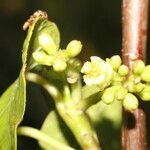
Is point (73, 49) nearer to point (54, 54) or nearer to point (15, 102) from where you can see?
point (54, 54)

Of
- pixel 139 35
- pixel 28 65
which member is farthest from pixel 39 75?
pixel 139 35

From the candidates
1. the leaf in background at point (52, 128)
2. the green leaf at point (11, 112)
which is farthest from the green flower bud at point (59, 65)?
the leaf in background at point (52, 128)

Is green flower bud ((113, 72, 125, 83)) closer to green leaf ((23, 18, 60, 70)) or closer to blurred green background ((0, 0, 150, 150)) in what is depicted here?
green leaf ((23, 18, 60, 70))

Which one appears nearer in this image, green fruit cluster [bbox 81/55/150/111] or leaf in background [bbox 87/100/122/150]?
green fruit cluster [bbox 81/55/150/111]

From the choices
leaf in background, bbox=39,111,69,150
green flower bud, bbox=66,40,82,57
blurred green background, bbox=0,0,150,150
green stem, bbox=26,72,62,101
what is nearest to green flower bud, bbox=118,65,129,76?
green flower bud, bbox=66,40,82,57

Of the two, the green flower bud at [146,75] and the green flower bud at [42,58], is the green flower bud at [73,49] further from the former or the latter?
the green flower bud at [146,75]
